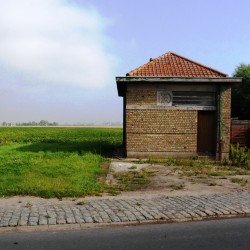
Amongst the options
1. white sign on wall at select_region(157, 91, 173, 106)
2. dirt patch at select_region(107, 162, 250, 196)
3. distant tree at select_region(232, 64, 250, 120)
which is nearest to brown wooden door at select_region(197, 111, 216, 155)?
white sign on wall at select_region(157, 91, 173, 106)

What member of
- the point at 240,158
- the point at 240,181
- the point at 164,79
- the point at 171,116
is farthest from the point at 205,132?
the point at 240,181

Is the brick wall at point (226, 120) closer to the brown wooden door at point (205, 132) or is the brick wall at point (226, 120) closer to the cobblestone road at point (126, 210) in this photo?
the brown wooden door at point (205, 132)

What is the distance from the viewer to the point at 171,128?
1684cm

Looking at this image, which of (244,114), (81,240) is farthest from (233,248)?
(244,114)

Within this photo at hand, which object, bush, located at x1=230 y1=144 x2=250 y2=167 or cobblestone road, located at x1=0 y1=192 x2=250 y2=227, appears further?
bush, located at x1=230 y1=144 x2=250 y2=167

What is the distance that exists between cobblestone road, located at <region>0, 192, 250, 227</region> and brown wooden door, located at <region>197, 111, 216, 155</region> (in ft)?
27.6

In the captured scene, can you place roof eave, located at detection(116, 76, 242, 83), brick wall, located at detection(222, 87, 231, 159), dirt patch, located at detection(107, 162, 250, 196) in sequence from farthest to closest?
brick wall, located at detection(222, 87, 231, 159), roof eave, located at detection(116, 76, 242, 83), dirt patch, located at detection(107, 162, 250, 196)

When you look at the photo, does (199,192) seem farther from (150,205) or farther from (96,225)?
(96,225)

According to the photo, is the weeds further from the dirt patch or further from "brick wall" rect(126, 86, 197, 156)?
"brick wall" rect(126, 86, 197, 156)

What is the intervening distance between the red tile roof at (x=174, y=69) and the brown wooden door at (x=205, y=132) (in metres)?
1.92

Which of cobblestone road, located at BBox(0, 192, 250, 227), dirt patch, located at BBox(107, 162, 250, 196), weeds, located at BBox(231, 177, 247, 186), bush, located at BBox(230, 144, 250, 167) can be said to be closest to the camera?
cobblestone road, located at BBox(0, 192, 250, 227)

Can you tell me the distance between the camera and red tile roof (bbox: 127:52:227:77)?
56.1 feet

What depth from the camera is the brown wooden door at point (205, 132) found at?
17094 millimetres

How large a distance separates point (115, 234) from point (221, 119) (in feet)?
38.8
